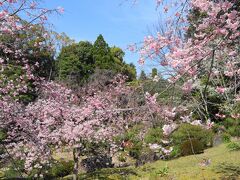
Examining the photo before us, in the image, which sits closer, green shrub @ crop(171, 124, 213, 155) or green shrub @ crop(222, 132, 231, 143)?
green shrub @ crop(171, 124, 213, 155)

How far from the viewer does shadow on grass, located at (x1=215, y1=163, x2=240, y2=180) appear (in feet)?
32.3

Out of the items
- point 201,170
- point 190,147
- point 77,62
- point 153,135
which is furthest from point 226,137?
point 77,62

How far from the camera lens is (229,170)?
11.0 metres

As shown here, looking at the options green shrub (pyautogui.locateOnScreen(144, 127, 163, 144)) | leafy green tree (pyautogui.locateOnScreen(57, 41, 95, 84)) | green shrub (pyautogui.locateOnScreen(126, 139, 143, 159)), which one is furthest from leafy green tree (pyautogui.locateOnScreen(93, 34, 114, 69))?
green shrub (pyautogui.locateOnScreen(144, 127, 163, 144))

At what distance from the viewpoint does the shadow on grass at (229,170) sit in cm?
985

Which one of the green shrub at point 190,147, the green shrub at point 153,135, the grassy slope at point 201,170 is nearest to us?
the grassy slope at point 201,170

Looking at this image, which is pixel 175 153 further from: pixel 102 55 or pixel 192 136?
pixel 102 55

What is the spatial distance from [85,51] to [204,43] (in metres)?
28.1

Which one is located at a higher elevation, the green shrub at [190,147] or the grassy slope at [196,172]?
the green shrub at [190,147]

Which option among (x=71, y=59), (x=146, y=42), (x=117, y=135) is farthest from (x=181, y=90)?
(x=71, y=59)

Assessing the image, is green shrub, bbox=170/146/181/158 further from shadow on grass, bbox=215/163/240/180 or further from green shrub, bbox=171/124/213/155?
shadow on grass, bbox=215/163/240/180

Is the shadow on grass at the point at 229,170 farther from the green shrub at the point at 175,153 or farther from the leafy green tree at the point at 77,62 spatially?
the leafy green tree at the point at 77,62

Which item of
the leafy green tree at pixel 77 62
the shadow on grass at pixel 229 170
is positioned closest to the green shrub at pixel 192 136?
the shadow on grass at pixel 229 170

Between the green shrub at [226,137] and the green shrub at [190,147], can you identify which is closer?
the green shrub at [190,147]
